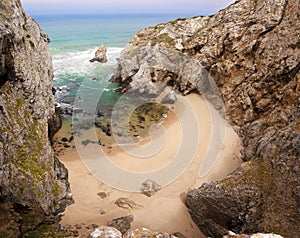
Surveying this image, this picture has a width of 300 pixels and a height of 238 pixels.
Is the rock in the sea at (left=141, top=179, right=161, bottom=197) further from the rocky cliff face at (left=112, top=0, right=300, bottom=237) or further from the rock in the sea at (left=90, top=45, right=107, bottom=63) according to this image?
the rock in the sea at (left=90, top=45, right=107, bottom=63)

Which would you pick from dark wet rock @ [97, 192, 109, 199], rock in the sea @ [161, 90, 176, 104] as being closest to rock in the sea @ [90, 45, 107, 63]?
rock in the sea @ [161, 90, 176, 104]

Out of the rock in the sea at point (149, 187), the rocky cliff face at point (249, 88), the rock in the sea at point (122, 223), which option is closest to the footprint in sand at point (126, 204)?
the rock in the sea at point (122, 223)

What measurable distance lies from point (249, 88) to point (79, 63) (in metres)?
38.6

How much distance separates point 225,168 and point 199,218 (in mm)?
6074

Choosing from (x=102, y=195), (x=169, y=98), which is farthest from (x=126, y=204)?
(x=169, y=98)

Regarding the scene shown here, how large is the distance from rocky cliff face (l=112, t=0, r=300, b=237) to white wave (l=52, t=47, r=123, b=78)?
33.6ft

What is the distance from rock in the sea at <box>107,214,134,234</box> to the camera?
1534 cm

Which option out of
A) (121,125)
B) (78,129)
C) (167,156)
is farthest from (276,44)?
(78,129)

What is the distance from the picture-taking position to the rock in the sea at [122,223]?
15.3 meters

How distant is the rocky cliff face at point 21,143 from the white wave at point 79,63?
31.7 metres

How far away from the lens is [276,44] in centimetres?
2466

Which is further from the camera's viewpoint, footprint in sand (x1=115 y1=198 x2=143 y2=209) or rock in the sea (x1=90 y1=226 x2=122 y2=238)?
footprint in sand (x1=115 y1=198 x2=143 y2=209)

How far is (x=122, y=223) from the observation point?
1579 cm

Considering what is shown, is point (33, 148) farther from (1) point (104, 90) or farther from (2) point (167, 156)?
(1) point (104, 90)
